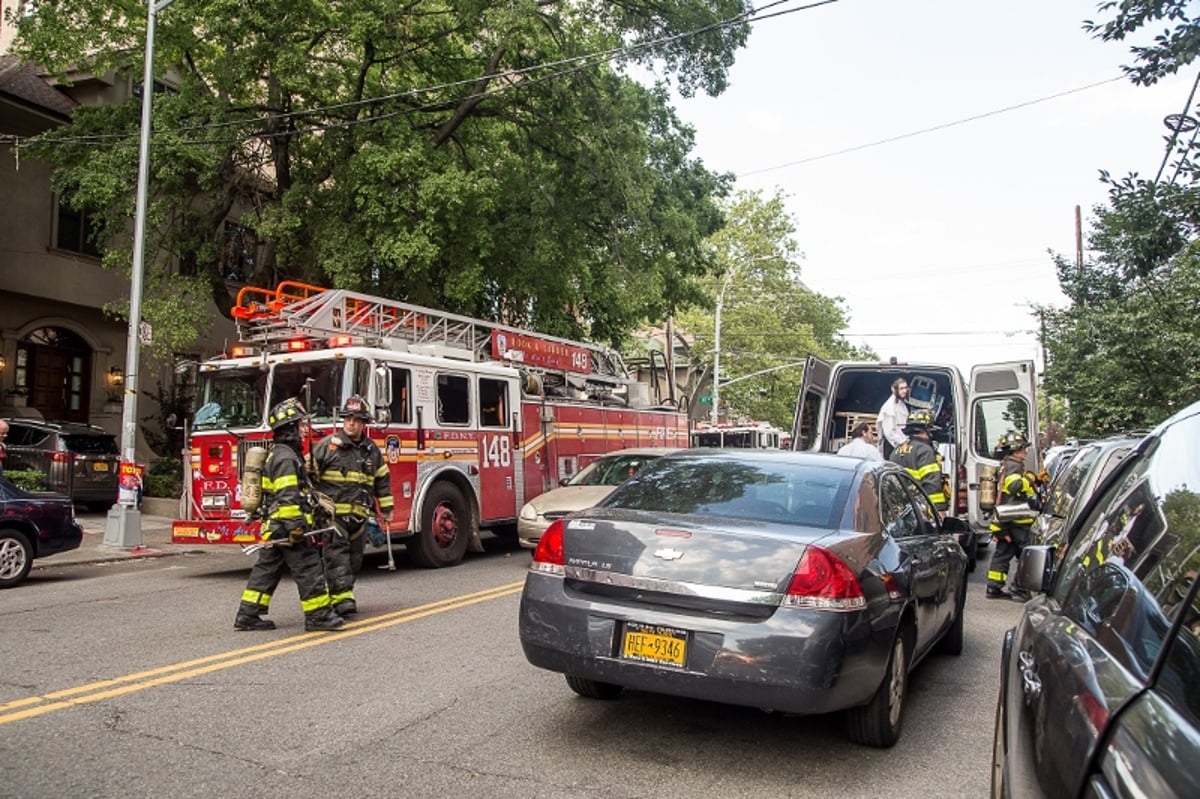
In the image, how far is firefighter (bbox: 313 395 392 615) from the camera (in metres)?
7.57

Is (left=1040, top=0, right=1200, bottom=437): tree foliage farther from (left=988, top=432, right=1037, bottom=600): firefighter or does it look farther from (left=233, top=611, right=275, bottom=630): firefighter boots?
(left=233, top=611, right=275, bottom=630): firefighter boots

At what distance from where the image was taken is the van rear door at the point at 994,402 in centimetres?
1220

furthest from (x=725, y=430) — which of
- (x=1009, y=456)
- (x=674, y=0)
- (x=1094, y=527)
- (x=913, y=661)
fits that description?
(x=1094, y=527)

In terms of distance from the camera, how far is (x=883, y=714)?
181 inches

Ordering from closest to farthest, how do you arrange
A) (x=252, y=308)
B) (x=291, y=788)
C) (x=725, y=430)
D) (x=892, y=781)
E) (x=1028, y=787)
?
(x=1028, y=787) → (x=291, y=788) → (x=892, y=781) → (x=252, y=308) → (x=725, y=430)

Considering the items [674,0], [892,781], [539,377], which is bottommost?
[892,781]

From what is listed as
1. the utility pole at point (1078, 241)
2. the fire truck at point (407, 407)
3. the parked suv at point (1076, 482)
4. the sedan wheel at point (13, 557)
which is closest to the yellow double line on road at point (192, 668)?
the fire truck at point (407, 407)

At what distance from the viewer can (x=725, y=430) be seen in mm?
33094

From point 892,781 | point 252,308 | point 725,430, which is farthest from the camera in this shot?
point 725,430

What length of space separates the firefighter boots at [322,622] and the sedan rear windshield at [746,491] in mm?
3007

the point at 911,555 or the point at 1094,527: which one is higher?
the point at 1094,527

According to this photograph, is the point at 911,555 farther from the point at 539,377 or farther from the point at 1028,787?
the point at 539,377

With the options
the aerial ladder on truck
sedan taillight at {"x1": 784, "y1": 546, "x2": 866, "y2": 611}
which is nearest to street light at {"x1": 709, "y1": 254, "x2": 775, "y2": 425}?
the aerial ladder on truck

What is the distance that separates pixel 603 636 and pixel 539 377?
996cm
